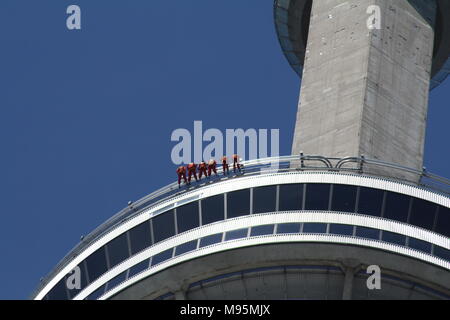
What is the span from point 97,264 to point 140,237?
2388 mm

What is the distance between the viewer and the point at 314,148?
76.8 m

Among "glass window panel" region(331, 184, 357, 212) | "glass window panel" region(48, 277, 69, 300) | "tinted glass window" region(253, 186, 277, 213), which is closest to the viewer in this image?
"glass window panel" region(331, 184, 357, 212)

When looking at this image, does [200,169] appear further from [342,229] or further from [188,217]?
[342,229]

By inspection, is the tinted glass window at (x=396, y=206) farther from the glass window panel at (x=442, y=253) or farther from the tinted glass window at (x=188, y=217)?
the tinted glass window at (x=188, y=217)

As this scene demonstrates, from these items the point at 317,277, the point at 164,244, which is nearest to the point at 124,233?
the point at 164,244

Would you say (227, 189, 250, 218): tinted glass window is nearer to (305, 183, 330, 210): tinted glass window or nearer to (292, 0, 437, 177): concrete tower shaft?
(305, 183, 330, 210): tinted glass window

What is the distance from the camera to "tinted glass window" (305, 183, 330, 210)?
65438mm

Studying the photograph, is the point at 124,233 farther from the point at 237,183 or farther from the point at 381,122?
the point at 381,122

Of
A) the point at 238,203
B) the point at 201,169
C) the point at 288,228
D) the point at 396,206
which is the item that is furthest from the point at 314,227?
the point at 201,169

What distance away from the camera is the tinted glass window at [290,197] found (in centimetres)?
6550

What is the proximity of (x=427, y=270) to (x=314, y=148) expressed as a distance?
14065 mm

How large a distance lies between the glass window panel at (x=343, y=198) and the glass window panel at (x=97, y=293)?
416 inches

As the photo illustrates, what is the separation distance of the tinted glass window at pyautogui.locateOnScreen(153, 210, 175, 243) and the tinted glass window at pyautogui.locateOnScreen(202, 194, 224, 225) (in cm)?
146

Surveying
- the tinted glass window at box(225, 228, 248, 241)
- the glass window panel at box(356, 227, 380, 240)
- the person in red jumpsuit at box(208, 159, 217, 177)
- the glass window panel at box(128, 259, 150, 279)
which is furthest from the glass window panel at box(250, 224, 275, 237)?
the glass window panel at box(128, 259, 150, 279)
